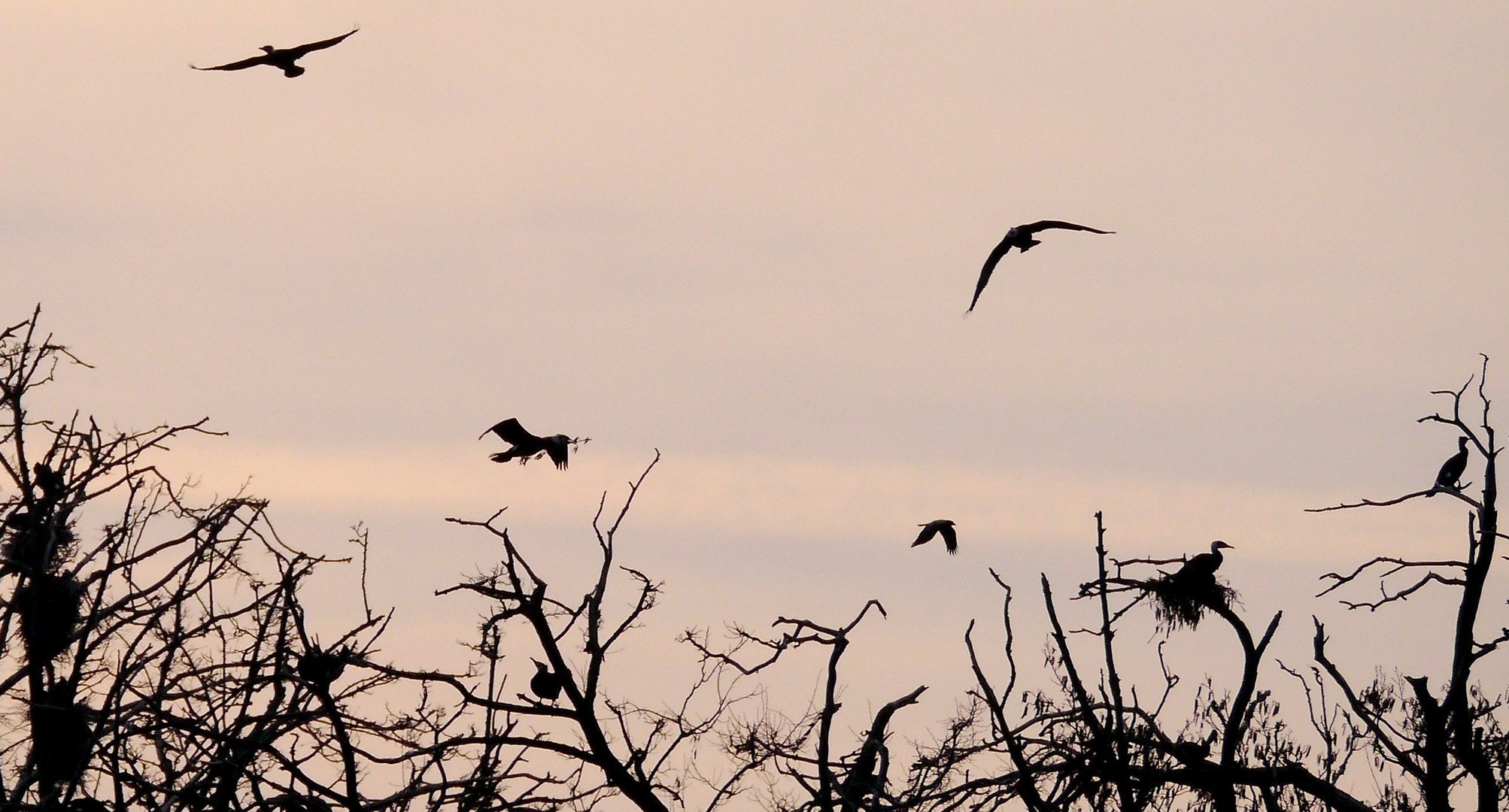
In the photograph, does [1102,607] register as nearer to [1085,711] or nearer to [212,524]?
[1085,711]

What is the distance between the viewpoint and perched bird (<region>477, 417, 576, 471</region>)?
16203 millimetres

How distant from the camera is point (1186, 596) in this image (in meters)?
15.5

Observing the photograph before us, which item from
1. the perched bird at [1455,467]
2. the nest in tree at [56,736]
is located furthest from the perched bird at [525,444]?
the perched bird at [1455,467]

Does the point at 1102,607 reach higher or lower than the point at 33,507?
lower

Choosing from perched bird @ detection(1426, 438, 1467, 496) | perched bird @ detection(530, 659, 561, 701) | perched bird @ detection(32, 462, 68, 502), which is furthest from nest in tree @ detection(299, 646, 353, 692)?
perched bird @ detection(1426, 438, 1467, 496)

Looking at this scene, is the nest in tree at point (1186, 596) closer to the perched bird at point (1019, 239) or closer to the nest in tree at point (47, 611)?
the perched bird at point (1019, 239)

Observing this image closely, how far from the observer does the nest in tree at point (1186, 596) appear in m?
15.3

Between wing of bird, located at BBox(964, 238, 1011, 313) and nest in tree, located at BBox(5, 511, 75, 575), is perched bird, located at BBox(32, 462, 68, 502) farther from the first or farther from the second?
wing of bird, located at BBox(964, 238, 1011, 313)

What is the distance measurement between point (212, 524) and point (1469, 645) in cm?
942

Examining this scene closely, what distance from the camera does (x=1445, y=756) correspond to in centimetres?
1477

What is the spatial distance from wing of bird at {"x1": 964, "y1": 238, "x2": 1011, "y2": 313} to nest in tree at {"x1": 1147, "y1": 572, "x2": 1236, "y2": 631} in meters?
2.46

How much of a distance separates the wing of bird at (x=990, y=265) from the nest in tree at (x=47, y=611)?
744cm

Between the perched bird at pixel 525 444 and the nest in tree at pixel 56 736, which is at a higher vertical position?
the perched bird at pixel 525 444

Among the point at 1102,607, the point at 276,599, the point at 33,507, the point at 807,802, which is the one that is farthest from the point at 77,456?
the point at 1102,607
